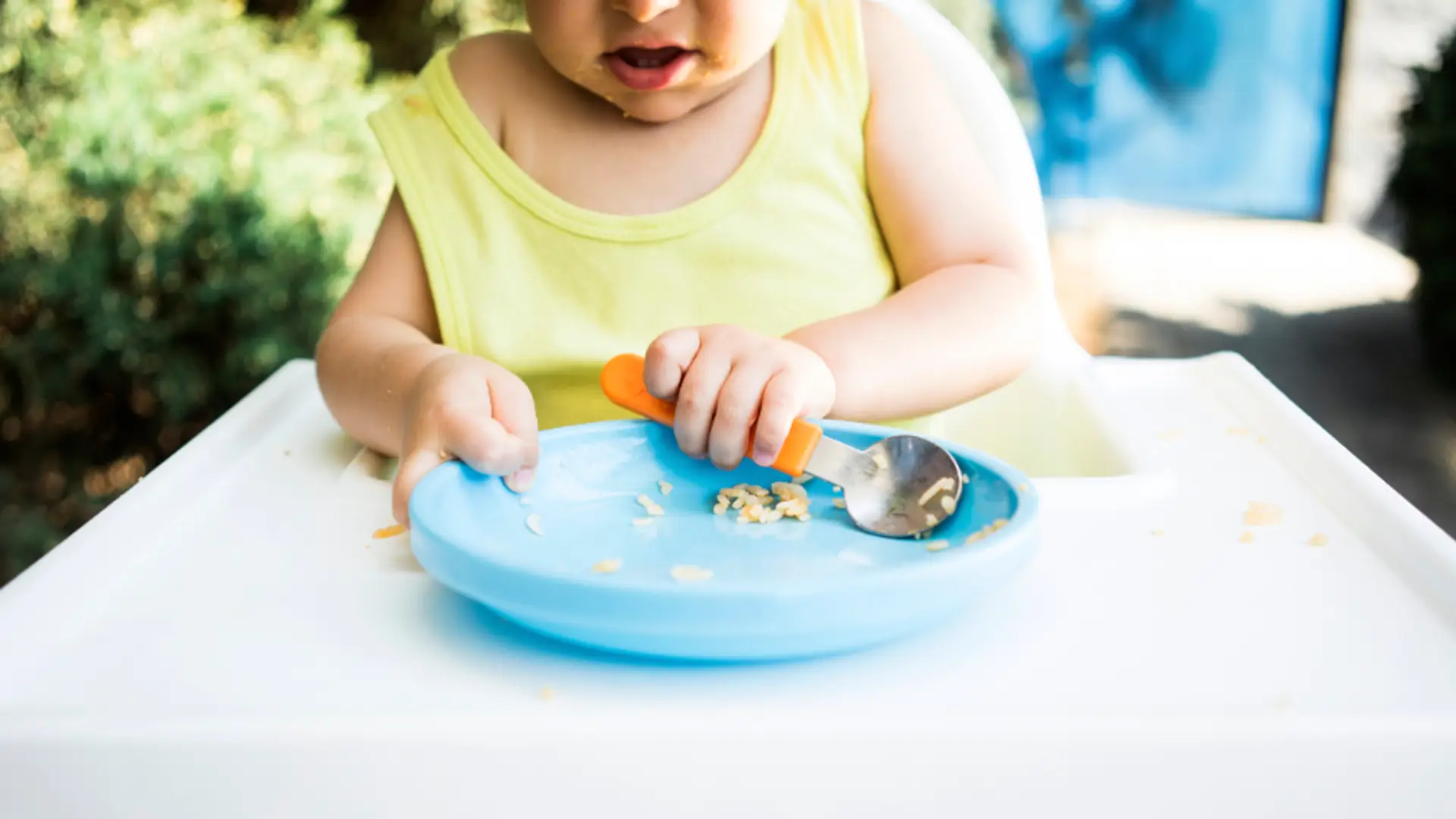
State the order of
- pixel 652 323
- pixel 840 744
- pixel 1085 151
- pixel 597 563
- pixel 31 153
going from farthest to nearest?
pixel 1085 151 → pixel 31 153 → pixel 652 323 → pixel 597 563 → pixel 840 744

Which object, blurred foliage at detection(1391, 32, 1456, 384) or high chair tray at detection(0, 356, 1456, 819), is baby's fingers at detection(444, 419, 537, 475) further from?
blurred foliage at detection(1391, 32, 1456, 384)

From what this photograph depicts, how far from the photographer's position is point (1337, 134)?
4.71m

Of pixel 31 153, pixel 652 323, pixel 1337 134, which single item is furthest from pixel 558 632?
pixel 1337 134

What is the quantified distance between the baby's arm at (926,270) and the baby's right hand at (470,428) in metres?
0.23

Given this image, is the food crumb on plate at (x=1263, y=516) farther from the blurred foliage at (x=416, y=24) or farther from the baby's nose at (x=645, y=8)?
the blurred foliage at (x=416, y=24)

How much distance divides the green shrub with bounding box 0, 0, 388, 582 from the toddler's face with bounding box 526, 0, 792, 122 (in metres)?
1.61

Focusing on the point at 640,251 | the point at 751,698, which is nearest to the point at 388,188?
the point at 640,251

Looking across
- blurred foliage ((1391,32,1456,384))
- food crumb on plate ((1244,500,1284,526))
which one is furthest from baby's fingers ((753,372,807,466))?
blurred foliage ((1391,32,1456,384))

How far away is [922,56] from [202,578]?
0.71 m

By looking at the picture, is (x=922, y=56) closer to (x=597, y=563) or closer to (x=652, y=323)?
(x=652, y=323)

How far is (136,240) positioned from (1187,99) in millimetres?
3627

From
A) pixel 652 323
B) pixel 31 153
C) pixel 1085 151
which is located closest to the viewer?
pixel 652 323

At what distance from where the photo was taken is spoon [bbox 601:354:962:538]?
0.69 metres

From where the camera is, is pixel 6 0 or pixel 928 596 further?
pixel 6 0
